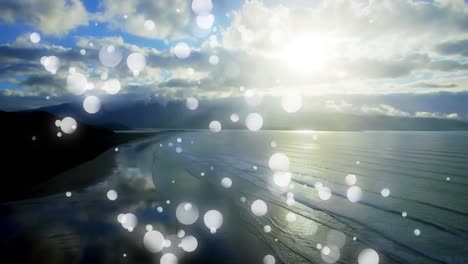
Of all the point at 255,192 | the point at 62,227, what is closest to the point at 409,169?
the point at 255,192

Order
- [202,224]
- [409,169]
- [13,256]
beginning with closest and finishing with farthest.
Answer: [13,256]
[202,224]
[409,169]

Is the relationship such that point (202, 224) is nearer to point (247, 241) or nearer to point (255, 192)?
point (247, 241)

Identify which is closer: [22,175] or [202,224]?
[202,224]

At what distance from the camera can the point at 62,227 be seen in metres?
15.5

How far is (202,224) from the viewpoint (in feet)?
56.6

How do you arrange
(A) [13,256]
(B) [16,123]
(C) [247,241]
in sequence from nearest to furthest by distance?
(A) [13,256] → (C) [247,241] → (B) [16,123]

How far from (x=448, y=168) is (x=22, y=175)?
48820 millimetres

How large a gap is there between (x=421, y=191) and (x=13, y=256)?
28.7 metres

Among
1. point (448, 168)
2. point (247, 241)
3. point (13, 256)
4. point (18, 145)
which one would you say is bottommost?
point (18, 145)

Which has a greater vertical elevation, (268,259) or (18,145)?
(268,259)

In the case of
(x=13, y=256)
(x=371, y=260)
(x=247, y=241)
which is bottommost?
(x=13, y=256)

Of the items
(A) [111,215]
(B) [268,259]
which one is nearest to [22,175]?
(A) [111,215]

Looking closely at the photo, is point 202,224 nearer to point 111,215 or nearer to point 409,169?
point 111,215

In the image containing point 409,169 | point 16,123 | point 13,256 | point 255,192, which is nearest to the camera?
point 13,256
